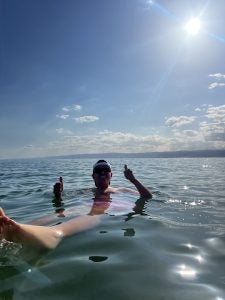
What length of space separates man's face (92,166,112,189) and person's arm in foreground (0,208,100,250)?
412 cm

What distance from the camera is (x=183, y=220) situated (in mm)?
7266

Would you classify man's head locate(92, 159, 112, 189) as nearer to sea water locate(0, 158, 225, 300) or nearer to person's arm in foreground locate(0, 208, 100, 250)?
sea water locate(0, 158, 225, 300)

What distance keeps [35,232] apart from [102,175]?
596cm

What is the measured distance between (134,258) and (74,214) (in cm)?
335

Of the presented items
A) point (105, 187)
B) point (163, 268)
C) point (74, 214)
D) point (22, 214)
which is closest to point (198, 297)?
point (163, 268)

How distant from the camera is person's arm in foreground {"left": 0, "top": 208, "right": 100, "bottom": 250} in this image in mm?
4039

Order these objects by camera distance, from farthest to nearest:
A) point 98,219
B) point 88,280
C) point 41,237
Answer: point 98,219, point 41,237, point 88,280

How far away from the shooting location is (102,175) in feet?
33.8

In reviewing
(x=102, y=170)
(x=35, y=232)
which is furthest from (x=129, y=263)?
(x=102, y=170)

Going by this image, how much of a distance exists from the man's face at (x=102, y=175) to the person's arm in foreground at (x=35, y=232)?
4125 mm

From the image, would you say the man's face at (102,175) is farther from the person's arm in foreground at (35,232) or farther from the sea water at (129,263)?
the person's arm in foreground at (35,232)

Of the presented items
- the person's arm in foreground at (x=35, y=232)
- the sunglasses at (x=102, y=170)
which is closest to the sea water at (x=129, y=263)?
the person's arm in foreground at (x=35, y=232)

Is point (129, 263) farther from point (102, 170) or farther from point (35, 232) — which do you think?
point (102, 170)

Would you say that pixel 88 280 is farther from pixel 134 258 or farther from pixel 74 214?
pixel 74 214
